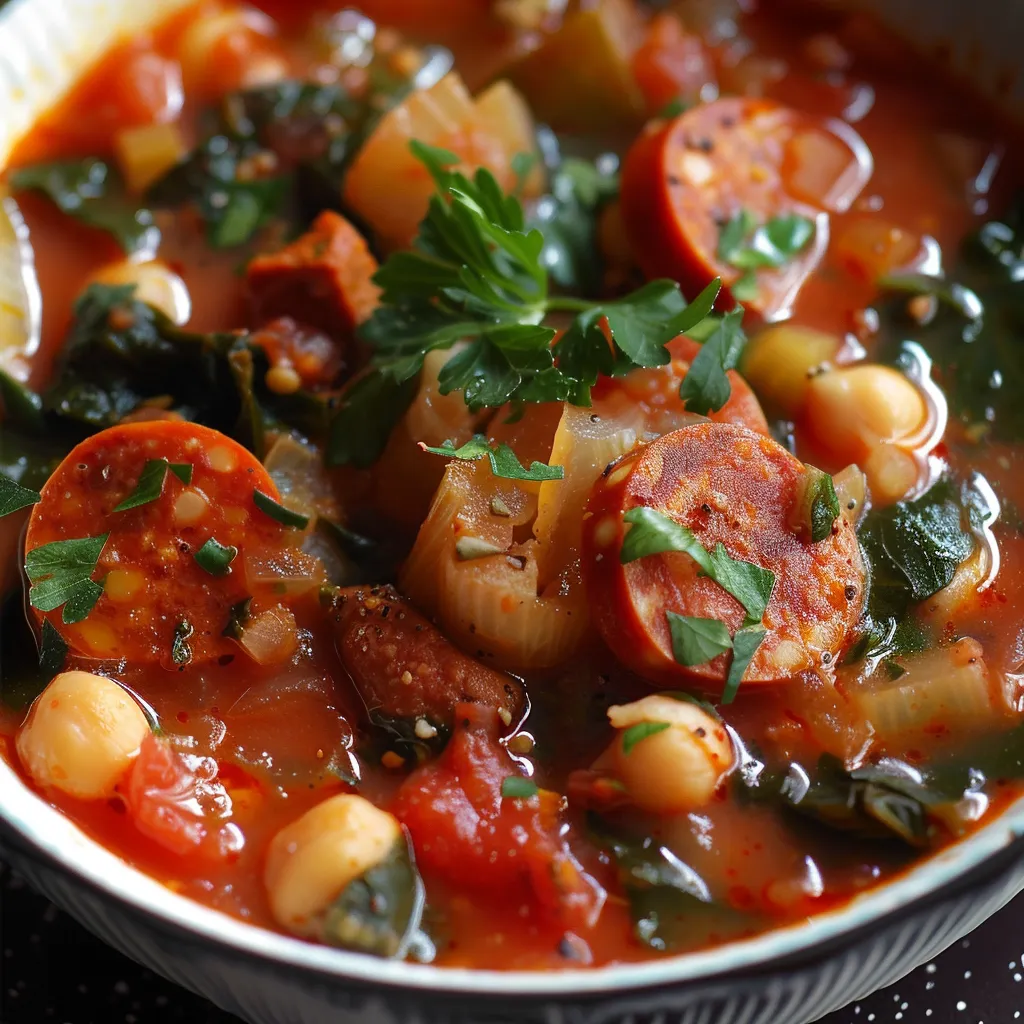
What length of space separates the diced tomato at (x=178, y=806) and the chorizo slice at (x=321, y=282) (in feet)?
4.04

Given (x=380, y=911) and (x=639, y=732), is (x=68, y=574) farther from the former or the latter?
(x=639, y=732)

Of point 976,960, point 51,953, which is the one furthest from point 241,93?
point 976,960

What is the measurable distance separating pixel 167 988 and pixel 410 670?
0.86 metres

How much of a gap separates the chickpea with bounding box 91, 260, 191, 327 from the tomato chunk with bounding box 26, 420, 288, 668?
0.66 metres

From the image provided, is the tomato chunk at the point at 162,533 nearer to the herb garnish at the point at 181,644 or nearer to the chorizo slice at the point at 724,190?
the herb garnish at the point at 181,644

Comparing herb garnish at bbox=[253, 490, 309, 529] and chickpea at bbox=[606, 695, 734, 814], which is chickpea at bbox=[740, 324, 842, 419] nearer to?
chickpea at bbox=[606, 695, 734, 814]

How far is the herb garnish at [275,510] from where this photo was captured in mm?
2746

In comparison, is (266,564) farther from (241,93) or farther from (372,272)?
(241,93)

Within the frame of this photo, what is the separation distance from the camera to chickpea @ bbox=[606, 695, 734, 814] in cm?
238

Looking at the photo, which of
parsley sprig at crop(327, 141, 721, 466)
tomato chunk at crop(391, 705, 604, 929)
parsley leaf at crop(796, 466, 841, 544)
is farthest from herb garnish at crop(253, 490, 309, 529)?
parsley leaf at crop(796, 466, 841, 544)

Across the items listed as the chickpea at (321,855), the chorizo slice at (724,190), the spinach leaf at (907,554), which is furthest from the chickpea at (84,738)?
the chorizo slice at (724,190)

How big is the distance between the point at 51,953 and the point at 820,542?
6.19 ft

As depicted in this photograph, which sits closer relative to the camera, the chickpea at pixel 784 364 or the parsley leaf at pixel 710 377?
the parsley leaf at pixel 710 377

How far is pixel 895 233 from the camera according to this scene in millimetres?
3475
